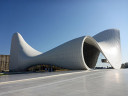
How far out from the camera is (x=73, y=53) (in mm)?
23141

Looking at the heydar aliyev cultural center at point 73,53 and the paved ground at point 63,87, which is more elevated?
the heydar aliyev cultural center at point 73,53

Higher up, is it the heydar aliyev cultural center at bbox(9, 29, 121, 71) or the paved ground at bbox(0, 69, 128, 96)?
the heydar aliyev cultural center at bbox(9, 29, 121, 71)

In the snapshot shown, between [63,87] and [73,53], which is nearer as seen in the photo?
[63,87]

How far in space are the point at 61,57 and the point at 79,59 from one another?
4.33 metres

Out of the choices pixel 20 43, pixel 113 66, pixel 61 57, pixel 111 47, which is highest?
pixel 20 43

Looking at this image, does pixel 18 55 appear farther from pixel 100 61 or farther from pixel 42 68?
pixel 100 61

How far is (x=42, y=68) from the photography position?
2942 centimetres

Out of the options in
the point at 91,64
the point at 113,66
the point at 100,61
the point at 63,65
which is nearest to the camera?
the point at 63,65

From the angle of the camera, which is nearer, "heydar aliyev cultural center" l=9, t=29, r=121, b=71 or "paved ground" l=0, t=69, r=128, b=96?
"paved ground" l=0, t=69, r=128, b=96

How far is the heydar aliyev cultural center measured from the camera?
76.0ft

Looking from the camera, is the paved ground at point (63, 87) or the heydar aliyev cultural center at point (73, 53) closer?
the paved ground at point (63, 87)

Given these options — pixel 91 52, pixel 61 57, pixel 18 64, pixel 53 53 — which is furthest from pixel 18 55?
pixel 91 52

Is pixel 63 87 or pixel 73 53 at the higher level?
pixel 73 53

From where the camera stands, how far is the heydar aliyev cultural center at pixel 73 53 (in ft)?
76.0
